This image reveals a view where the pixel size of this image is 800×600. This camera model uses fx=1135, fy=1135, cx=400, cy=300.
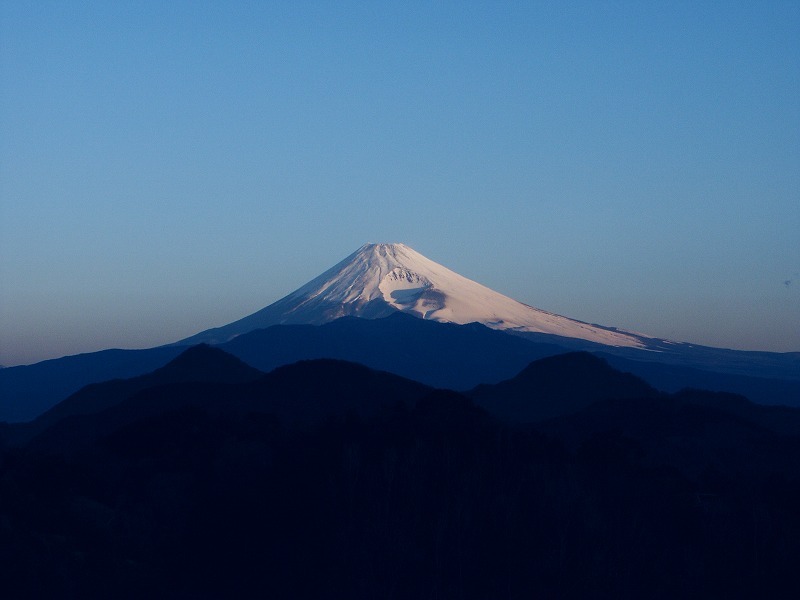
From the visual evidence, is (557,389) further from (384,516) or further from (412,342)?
(412,342)

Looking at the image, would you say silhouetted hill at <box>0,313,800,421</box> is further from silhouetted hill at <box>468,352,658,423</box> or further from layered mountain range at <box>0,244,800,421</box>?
silhouetted hill at <box>468,352,658,423</box>

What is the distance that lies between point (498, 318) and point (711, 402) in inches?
1936

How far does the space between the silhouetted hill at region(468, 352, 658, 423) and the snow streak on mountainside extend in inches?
1431

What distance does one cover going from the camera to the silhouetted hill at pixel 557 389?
45.8 m

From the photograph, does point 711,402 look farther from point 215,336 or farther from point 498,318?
point 215,336

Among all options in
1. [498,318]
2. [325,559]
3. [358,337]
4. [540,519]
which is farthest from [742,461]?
[498,318]

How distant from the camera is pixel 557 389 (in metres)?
48.7

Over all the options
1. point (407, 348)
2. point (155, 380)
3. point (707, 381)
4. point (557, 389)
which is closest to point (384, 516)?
point (155, 380)

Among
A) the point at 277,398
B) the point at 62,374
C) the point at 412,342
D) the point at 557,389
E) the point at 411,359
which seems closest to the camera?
the point at 277,398

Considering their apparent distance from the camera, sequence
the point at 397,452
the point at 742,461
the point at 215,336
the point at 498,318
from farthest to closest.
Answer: the point at 215,336
the point at 498,318
the point at 742,461
the point at 397,452

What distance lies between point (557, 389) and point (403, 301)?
137 ft

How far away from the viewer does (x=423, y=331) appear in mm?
85125

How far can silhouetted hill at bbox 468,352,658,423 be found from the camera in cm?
4584

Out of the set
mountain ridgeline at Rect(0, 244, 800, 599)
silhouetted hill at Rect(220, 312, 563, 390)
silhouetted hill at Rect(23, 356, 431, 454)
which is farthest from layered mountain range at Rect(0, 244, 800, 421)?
mountain ridgeline at Rect(0, 244, 800, 599)
